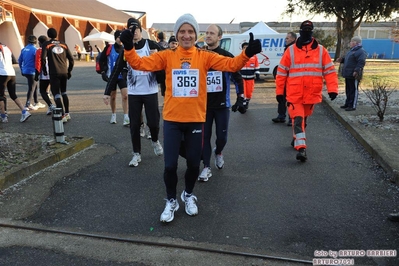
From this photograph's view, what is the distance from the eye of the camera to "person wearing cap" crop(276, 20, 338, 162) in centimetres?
508

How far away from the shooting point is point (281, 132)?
7.24 m

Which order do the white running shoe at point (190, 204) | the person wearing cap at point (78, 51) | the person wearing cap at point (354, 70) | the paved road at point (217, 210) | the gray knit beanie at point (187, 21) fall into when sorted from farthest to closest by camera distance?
the person wearing cap at point (78, 51) < the person wearing cap at point (354, 70) < the white running shoe at point (190, 204) < the gray knit beanie at point (187, 21) < the paved road at point (217, 210)

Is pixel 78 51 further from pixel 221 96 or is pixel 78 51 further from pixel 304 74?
pixel 221 96

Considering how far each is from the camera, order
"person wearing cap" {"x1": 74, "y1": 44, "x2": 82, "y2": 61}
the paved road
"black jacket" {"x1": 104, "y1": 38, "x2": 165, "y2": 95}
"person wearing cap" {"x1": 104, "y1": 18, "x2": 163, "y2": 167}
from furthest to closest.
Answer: "person wearing cap" {"x1": 74, "y1": 44, "x2": 82, "y2": 61} < "person wearing cap" {"x1": 104, "y1": 18, "x2": 163, "y2": 167} < "black jacket" {"x1": 104, "y1": 38, "x2": 165, "y2": 95} < the paved road

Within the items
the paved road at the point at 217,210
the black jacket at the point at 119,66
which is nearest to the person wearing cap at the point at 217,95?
the paved road at the point at 217,210

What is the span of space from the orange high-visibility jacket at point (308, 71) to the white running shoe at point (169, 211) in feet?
8.89

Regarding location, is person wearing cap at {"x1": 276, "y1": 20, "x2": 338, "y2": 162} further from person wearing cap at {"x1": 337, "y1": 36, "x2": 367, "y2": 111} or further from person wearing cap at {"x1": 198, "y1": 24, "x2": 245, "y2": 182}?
person wearing cap at {"x1": 337, "y1": 36, "x2": 367, "y2": 111}

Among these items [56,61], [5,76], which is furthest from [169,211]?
[5,76]

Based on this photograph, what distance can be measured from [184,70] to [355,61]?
7261 mm

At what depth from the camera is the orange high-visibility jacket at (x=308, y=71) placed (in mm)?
5082

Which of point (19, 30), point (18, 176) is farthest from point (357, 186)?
point (19, 30)

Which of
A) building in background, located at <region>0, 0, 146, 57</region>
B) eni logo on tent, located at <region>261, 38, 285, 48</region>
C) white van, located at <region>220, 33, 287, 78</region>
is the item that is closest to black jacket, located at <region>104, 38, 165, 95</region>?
white van, located at <region>220, 33, 287, 78</region>

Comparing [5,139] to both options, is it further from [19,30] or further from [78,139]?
[19,30]

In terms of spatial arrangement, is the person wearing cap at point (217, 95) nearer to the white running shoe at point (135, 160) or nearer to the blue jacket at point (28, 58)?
the white running shoe at point (135, 160)
